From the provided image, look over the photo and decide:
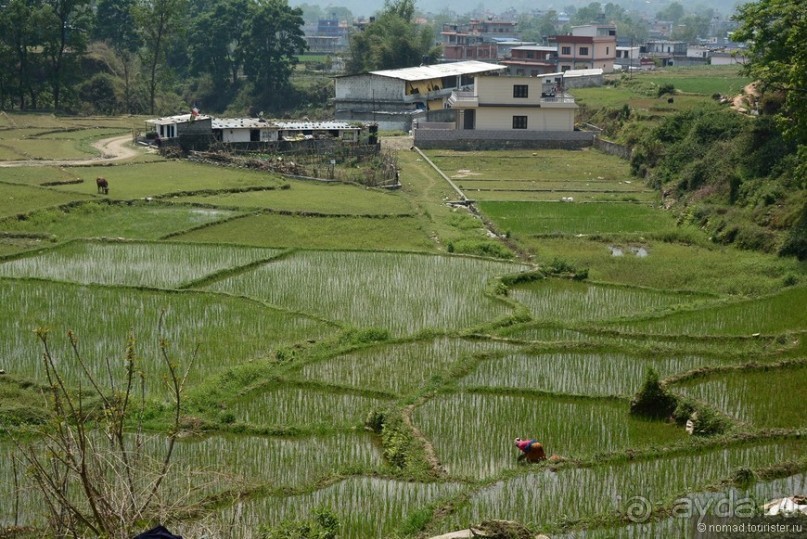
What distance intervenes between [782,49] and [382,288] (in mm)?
12919

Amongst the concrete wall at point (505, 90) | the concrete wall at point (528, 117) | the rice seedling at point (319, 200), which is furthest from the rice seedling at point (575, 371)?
the concrete wall at point (505, 90)

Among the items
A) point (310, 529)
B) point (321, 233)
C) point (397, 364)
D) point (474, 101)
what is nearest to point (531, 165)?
point (474, 101)

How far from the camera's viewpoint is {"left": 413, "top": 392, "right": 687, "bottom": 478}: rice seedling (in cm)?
1267

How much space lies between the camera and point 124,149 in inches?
1540

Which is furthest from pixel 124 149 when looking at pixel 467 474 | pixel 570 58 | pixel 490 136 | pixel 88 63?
pixel 570 58

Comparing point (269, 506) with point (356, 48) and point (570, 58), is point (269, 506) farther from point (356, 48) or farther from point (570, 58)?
point (570, 58)

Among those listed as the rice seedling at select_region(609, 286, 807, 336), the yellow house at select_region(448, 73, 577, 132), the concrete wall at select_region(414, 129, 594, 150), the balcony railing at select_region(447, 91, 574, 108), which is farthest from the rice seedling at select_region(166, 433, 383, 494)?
the yellow house at select_region(448, 73, 577, 132)

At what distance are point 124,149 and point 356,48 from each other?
29050mm

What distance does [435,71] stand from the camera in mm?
54500

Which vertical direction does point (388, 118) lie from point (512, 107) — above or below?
below

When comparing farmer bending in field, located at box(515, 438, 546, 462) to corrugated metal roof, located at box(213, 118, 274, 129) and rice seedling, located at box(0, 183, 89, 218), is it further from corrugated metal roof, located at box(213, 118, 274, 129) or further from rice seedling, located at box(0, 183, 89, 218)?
corrugated metal roof, located at box(213, 118, 274, 129)

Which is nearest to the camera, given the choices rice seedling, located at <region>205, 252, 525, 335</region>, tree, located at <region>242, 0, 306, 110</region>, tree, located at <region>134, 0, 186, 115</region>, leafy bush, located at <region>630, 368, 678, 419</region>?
leafy bush, located at <region>630, 368, 678, 419</region>

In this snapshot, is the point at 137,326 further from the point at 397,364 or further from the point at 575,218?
the point at 575,218

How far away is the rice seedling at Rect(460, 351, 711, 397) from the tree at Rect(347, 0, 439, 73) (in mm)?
47555
